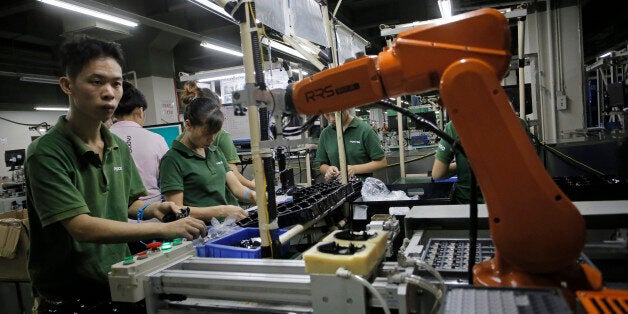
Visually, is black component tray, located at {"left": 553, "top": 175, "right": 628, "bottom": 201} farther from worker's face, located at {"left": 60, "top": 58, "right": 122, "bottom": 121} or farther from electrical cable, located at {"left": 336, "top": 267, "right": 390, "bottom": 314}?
worker's face, located at {"left": 60, "top": 58, "right": 122, "bottom": 121}

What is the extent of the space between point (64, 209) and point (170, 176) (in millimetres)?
956

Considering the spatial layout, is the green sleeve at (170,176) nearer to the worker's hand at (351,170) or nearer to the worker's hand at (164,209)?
the worker's hand at (164,209)

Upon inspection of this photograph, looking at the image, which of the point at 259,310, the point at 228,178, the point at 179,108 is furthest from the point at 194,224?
the point at 179,108

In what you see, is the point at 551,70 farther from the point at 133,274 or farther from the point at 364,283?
the point at 133,274

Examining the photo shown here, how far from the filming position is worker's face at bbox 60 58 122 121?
4.78 ft

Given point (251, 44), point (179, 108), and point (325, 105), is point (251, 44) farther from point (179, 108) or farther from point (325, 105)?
point (179, 108)

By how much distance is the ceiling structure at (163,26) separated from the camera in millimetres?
5797

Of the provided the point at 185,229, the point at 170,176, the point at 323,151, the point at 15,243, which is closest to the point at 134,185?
the point at 170,176

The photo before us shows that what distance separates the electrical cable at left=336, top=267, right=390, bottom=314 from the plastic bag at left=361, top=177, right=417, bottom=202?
1.48m

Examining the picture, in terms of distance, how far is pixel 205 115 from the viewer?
7.47 ft

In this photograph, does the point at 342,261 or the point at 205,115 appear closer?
the point at 342,261

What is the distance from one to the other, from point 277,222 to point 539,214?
0.81 metres

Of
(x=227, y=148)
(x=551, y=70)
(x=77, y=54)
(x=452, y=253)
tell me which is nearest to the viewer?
(x=452, y=253)

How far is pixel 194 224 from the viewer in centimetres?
139
